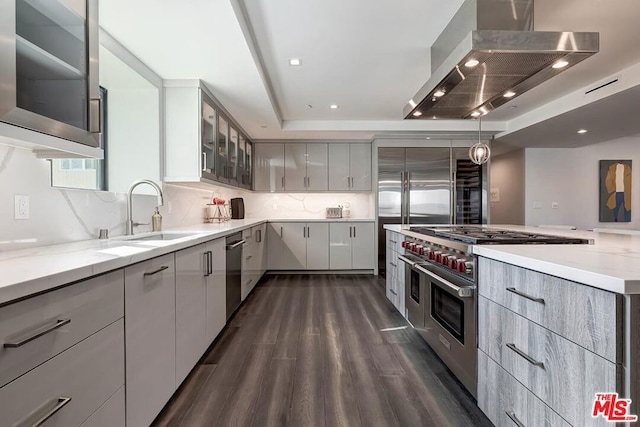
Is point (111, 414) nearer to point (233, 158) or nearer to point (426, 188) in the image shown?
point (233, 158)

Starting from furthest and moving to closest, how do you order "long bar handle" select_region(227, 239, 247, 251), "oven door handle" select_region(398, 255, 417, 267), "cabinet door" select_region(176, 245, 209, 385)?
1. "long bar handle" select_region(227, 239, 247, 251)
2. "oven door handle" select_region(398, 255, 417, 267)
3. "cabinet door" select_region(176, 245, 209, 385)

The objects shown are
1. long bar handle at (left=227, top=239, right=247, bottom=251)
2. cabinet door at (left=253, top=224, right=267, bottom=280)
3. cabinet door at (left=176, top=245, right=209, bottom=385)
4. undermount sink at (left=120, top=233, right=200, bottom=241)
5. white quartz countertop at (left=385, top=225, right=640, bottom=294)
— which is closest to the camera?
white quartz countertop at (left=385, top=225, right=640, bottom=294)

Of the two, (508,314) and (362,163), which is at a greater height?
(362,163)

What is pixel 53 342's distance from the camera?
889 mm

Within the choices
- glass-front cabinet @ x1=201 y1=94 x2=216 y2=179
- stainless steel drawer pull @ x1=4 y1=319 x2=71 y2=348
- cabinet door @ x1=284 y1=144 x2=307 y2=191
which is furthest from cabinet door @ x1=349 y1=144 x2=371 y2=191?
stainless steel drawer pull @ x1=4 y1=319 x2=71 y2=348

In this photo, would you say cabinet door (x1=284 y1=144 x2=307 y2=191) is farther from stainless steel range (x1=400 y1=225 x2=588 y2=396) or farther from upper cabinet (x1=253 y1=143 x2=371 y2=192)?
stainless steel range (x1=400 y1=225 x2=588 y2=396)

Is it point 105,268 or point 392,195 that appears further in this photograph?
point 392,195

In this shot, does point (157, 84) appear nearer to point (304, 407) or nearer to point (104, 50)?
point (104, 50)

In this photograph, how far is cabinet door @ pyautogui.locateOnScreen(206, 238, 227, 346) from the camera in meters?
2.29

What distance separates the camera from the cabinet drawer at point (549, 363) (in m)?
0.97

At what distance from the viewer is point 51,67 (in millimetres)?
1299

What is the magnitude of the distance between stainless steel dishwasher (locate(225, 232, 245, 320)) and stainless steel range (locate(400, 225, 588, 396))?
5.27ft

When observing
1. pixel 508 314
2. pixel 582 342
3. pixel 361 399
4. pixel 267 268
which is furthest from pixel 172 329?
pixel 267 268

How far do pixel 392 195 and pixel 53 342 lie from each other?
15.2 ft
